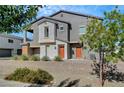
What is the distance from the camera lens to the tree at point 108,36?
872 cm

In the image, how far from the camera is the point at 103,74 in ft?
36.2

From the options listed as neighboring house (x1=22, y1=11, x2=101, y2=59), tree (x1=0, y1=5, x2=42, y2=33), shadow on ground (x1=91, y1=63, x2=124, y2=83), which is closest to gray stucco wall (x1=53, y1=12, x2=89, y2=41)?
neighboring house (x1=22, y1=11, x2=101, y2=59)

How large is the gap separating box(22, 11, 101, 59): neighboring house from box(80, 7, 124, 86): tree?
20.4ft

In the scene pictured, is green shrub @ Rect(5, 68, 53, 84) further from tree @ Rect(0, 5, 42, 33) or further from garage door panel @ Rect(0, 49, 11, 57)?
tree @ Rect(0, 5, 42, 33)

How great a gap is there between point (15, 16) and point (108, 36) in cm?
364

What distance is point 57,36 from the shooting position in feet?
59.1

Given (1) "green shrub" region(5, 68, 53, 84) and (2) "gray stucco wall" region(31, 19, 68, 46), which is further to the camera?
(2) "gray stucco wall" region(31, 19, 68, 46)

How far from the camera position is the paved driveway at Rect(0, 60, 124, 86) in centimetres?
1099

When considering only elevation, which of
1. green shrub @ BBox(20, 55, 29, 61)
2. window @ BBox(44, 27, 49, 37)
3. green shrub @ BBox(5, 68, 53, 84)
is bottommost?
green shrub @ BBox(5, 68, 53, 84)

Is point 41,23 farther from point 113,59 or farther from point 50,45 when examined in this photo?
point 113,59

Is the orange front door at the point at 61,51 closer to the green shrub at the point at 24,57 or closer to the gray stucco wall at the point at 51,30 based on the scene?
the gray stucco wall at the point at 51,30

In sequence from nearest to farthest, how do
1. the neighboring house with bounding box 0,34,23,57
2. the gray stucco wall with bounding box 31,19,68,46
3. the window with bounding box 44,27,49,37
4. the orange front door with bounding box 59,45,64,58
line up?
the orange front door with bounding box 59,45,64,58 → the gray stucco wall with bounding box 31,19,68,46 → the neighboring house with bounding box 0,34,23,57 → the window with bounding box 44,27,49,37

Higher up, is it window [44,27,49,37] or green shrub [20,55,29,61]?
window [44,27,49,37]

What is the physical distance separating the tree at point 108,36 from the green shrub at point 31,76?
2946 millimetres
